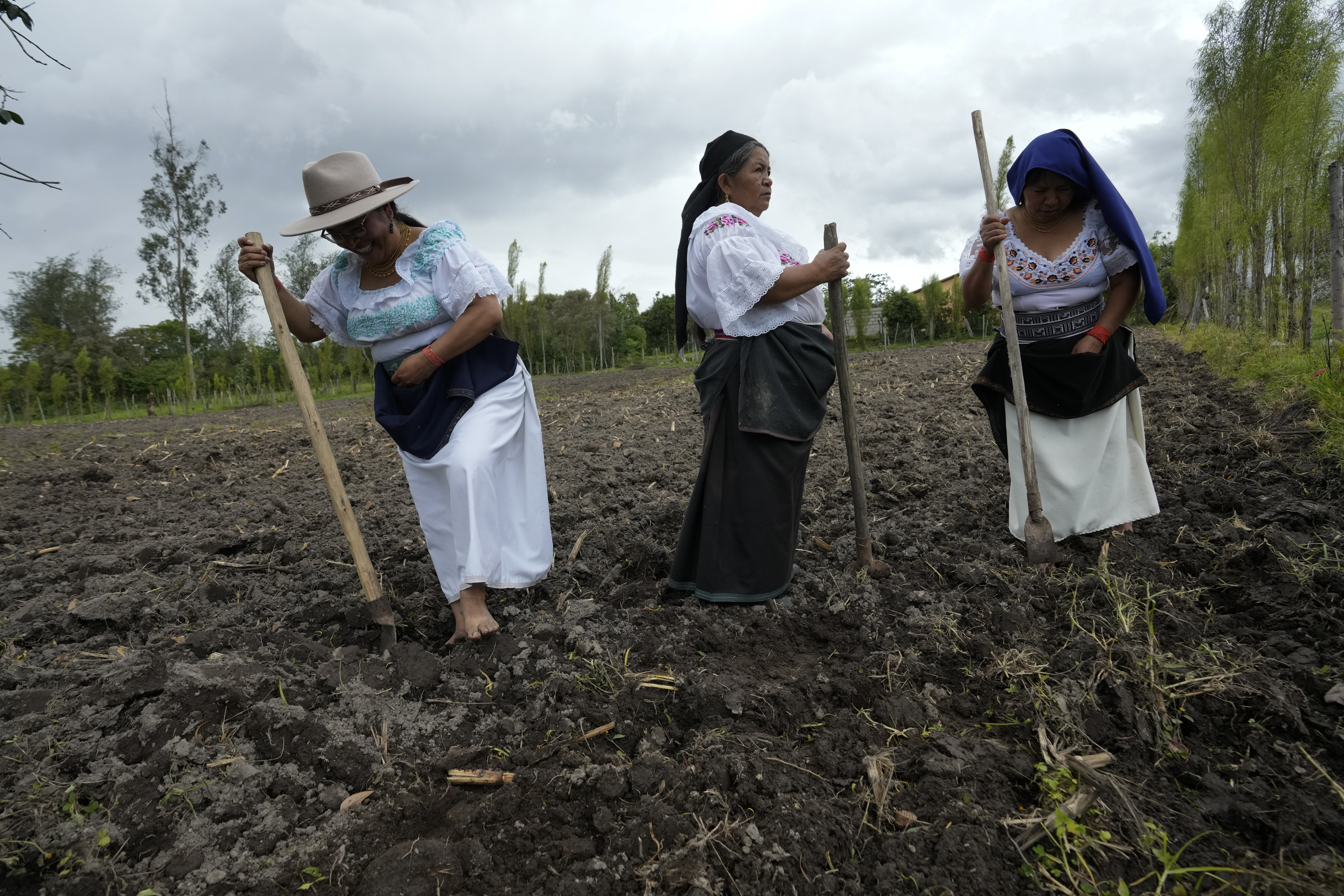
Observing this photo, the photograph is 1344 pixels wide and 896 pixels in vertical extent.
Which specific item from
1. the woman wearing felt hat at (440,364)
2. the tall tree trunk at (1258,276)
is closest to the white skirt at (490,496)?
the woman wearing felt hat at (440,364)

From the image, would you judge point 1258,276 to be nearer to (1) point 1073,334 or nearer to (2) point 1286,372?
(2) point 1286,372

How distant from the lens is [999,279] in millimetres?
2932

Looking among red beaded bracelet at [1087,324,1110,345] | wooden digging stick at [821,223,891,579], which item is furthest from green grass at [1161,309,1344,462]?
wooden digging stick at [821,223,891,579]

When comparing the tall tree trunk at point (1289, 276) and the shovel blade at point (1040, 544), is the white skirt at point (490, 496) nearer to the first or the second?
Answer: the shovel blade at point (1040, 544)

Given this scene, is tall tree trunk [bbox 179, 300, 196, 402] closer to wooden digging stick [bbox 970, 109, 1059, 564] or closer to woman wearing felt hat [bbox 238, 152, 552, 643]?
woman wearing felt hat [bbox 238, 152, 552, 643]

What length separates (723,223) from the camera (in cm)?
258

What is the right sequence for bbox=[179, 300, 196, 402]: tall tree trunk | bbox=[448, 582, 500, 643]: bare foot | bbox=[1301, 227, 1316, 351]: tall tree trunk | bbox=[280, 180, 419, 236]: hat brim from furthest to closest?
bbox=[179, 300, 196, 402]: tall tree trunk
bbox=[1301, 227, 1316, 351]: tall tree trunk
bbox=[448, 582, 500, 643]: bare foot
bbox=[280, 180, 419, 236]: hat brim

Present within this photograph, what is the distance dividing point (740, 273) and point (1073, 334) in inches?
58.6

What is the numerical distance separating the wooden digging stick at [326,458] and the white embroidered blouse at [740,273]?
137 cm

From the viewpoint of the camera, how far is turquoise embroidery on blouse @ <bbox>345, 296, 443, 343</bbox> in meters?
2.56

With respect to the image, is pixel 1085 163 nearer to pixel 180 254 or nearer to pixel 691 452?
pixel 691 452

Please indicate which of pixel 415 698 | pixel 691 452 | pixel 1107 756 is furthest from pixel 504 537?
pixel 691 452

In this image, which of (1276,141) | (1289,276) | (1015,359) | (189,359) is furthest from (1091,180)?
(189,359)

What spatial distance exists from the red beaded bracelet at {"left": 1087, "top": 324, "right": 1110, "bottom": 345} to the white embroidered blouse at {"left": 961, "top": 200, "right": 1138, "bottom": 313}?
0.45 ft
